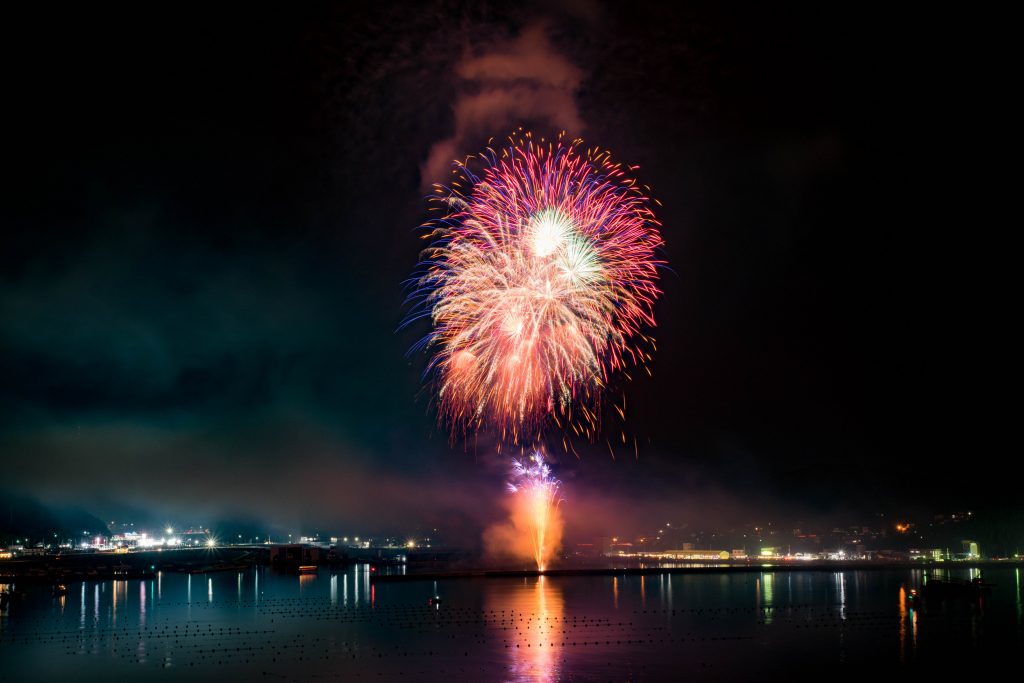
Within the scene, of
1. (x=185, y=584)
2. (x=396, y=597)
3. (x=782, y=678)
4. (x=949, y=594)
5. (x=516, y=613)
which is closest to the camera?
(x=782, y=678)

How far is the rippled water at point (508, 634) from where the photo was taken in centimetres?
2742

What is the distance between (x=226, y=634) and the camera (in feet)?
120

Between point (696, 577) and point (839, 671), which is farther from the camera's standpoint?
point (696, 577)

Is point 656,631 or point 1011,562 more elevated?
point 656,631

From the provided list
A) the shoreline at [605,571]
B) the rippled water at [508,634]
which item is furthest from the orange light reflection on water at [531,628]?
the shoreline at [605,571]

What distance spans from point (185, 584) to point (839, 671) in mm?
62100

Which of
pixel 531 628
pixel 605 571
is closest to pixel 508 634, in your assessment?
pixel 531 628

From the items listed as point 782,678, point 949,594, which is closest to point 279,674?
point 782,678

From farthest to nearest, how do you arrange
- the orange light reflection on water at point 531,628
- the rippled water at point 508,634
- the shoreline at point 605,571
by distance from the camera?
the shoreline at point 605,571, the rippled water at point 508,634, the orange light reflection on water at point 531,628

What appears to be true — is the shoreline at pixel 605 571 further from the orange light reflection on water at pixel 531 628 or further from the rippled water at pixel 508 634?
the rippled water at pixel 508 634

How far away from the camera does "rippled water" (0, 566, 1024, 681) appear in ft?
90.0

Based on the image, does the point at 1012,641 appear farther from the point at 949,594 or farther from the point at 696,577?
the point at 696,577

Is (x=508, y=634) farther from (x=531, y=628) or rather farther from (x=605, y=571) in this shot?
(x=605, y=571)

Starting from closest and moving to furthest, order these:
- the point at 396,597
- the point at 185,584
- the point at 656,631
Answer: the point at 656,631, the point at 396,597, the point at 185,584
